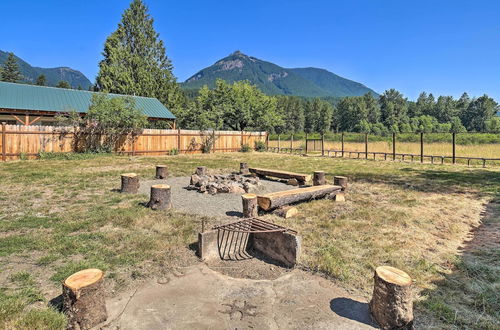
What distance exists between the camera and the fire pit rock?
25.4 ft

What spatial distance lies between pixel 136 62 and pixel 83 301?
35202mm

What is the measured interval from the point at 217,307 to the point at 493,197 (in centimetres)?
826

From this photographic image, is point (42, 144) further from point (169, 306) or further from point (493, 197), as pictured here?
point (493, 197)

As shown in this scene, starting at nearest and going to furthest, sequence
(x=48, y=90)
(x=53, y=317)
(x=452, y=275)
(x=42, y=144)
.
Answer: (x=53, y=317)
(x=452, y=275)
(x=42, y=144)
(x=48, y=90)

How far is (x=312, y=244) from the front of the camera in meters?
4.27

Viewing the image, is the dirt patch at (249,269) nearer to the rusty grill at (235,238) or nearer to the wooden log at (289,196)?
the rusty grill at (235,238)

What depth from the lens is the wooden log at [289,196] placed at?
571 centimetres

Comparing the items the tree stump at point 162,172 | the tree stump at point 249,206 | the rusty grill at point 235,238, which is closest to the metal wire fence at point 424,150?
the tree stump at point 162,172

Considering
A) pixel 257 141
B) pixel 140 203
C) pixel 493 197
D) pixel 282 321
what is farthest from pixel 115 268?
pixel 257 141

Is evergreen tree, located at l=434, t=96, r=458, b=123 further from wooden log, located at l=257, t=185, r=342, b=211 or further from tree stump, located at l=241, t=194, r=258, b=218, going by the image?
tree stump, located at l=241, t=194, r=258, b=218

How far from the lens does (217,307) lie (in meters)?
2.72

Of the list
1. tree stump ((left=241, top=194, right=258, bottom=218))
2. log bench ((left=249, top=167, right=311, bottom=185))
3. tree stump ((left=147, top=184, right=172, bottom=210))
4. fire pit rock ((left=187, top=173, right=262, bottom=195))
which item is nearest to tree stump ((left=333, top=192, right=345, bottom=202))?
log bench ((left=249, top=167, right=311, bottom=185))

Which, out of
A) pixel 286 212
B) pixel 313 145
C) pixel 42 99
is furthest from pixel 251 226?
pixel 313 145

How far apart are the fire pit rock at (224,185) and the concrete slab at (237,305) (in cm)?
442
